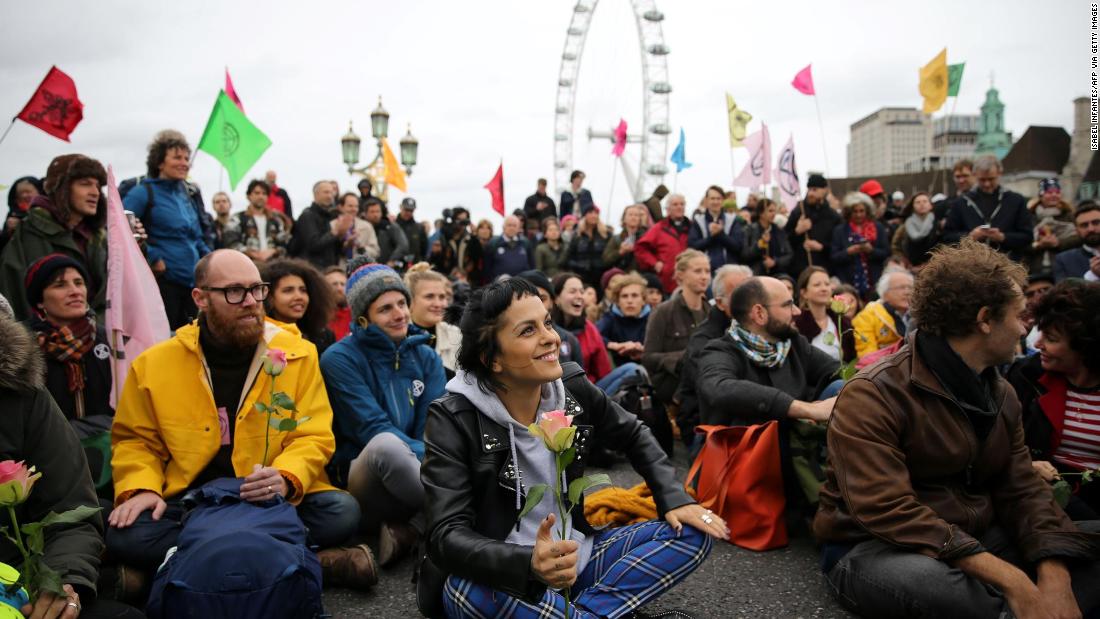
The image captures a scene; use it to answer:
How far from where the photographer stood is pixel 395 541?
149 inches

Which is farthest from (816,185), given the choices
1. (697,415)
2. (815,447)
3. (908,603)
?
(908,603)

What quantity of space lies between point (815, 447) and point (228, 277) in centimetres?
303

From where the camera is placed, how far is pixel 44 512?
2.66 meters

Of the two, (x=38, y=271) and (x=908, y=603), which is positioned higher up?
(x=38, y=271)

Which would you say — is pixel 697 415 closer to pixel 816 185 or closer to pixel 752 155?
pixel 816 185

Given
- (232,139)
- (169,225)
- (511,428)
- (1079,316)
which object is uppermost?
(232,139)

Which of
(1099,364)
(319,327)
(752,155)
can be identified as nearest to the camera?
(1099,364)

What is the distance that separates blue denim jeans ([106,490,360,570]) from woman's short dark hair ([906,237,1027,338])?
2608 millimetres

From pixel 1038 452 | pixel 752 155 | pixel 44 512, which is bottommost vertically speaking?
pixel 1038 452

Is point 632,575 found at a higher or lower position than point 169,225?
lower

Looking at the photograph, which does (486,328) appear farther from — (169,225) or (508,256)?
(508,256)

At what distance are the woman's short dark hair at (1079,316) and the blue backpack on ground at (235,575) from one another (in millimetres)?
3280

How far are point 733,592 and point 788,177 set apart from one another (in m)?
8.31

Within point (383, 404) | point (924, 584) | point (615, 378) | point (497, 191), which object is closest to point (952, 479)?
point (924, 584)
